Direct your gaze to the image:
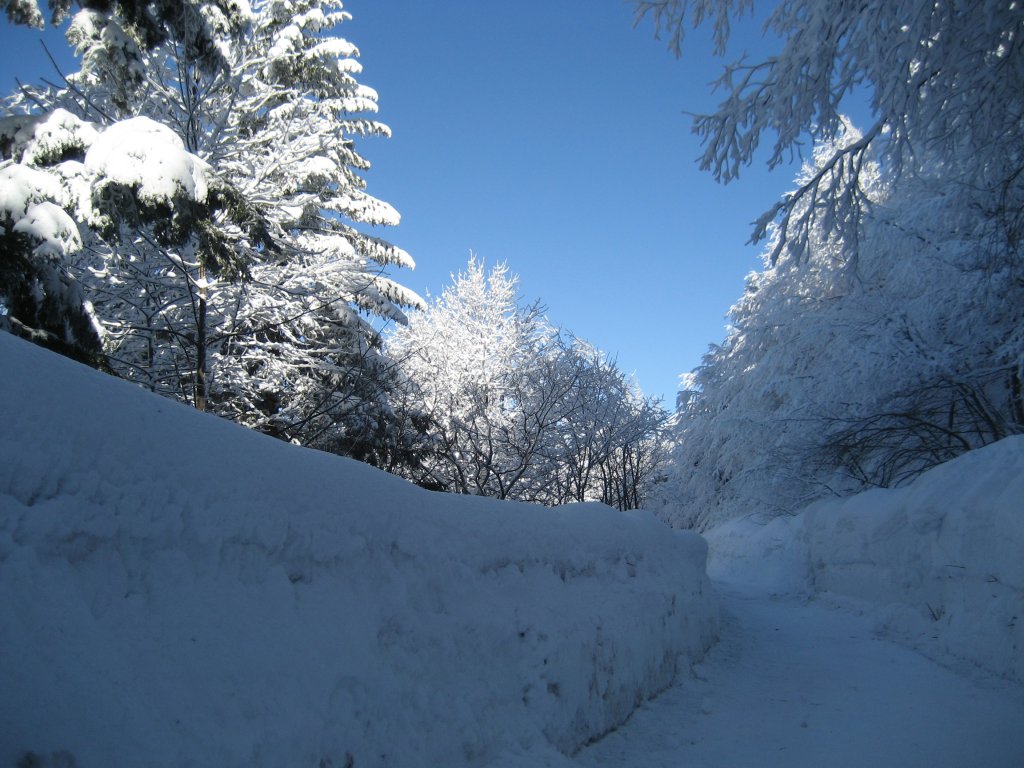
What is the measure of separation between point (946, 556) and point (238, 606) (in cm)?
680

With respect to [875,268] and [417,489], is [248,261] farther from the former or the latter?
[875,268]

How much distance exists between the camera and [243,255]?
→ 861cm

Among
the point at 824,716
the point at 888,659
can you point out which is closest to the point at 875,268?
the point at 888,659

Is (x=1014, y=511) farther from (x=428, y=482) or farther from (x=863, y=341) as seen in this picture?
(x=428, y=482)

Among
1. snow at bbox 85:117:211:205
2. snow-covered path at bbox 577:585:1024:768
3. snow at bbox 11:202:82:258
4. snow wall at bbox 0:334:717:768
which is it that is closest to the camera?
snow wall at bbox 0:334:717:768

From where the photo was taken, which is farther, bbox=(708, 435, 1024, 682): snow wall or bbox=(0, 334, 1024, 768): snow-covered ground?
bbox=(708, 435, 1024, 682): snow wall

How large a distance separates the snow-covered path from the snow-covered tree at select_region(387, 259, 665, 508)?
26.7 ft

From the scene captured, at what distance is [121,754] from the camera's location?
1416 millimetres

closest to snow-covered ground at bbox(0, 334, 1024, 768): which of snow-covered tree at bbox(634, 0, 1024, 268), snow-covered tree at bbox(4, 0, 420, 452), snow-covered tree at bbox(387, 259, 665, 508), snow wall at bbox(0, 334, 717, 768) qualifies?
snow wall at bbox(0, 334, 717, 768)

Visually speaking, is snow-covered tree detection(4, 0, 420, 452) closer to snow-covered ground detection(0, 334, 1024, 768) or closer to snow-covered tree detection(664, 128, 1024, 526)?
snow-covered ground detection(0, 334, 1024, 768)

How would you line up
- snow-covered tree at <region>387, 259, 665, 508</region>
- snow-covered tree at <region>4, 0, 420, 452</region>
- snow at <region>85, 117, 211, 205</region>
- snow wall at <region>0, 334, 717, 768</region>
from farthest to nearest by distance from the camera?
snow-covered tree at <region>387, 259, 665, 508</region>, snow-covered tree at <region>4, 0, 420, 452</region>, snow at <region>85, 117, 211, 205</region>, snow wall at <region>0, 334, 717, 768</region>

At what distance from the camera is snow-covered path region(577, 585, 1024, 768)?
11.5 feet

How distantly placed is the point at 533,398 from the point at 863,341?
771cm

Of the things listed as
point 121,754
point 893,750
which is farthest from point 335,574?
point 893,750
